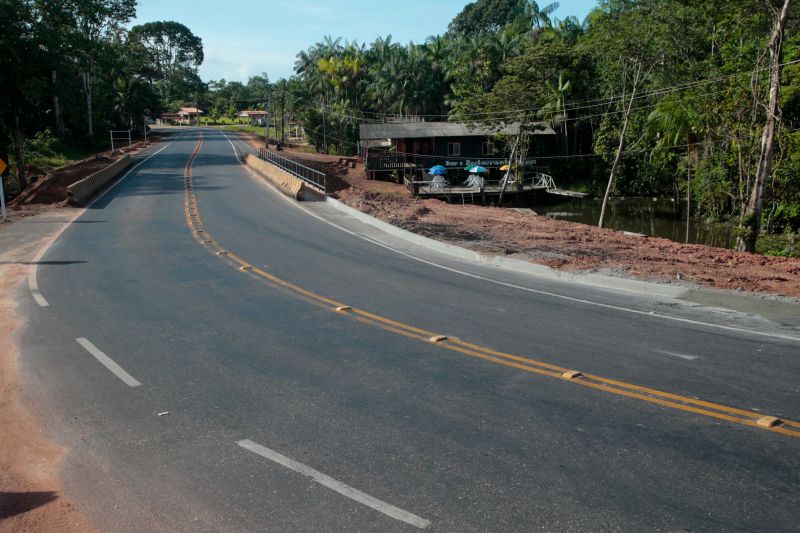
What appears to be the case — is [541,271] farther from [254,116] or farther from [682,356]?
[254,116]

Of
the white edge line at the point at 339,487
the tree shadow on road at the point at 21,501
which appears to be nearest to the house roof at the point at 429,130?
the white edge line at the point at 339,487

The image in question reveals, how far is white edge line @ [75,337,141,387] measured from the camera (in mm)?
8848

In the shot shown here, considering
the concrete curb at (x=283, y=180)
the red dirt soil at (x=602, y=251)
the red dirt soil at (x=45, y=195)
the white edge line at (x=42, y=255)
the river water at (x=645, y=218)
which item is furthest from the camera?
the river water at (x=645, y=218)

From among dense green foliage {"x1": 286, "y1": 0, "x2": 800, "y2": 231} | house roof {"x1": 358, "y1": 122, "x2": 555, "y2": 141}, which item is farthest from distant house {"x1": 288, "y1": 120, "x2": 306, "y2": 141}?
house roof {"x1": 358, "y1": 122, "x2": 555, "y2": 141}

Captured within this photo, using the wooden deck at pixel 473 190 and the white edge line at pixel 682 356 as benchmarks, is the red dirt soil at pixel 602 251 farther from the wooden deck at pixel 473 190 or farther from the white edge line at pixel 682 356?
the wooden deck at pixel 473 190

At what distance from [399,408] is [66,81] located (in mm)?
45196

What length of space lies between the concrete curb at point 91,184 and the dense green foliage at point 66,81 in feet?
17.0

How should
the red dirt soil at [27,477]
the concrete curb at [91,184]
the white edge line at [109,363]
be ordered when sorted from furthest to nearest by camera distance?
the concrete curb at [91,184] < the white edge line at [109,363] < the red dirt soil at [27,477]

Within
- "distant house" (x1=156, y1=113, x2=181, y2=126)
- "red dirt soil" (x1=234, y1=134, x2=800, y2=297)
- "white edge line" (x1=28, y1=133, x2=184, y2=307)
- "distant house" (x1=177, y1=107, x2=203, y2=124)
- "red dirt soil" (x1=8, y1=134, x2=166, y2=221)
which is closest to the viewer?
"white edge line" (x1=28, y1=133, x2=184, y2=307)

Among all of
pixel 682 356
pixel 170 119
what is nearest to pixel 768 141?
pixel 682 356

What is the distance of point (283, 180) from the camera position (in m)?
37.2

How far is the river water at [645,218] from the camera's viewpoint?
1575 inches

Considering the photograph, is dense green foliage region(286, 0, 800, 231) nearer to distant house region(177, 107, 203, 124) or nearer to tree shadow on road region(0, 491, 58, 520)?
tree shadow on road region(0, 491, 58, 520)

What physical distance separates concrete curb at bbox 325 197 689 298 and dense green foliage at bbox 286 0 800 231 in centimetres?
1478
